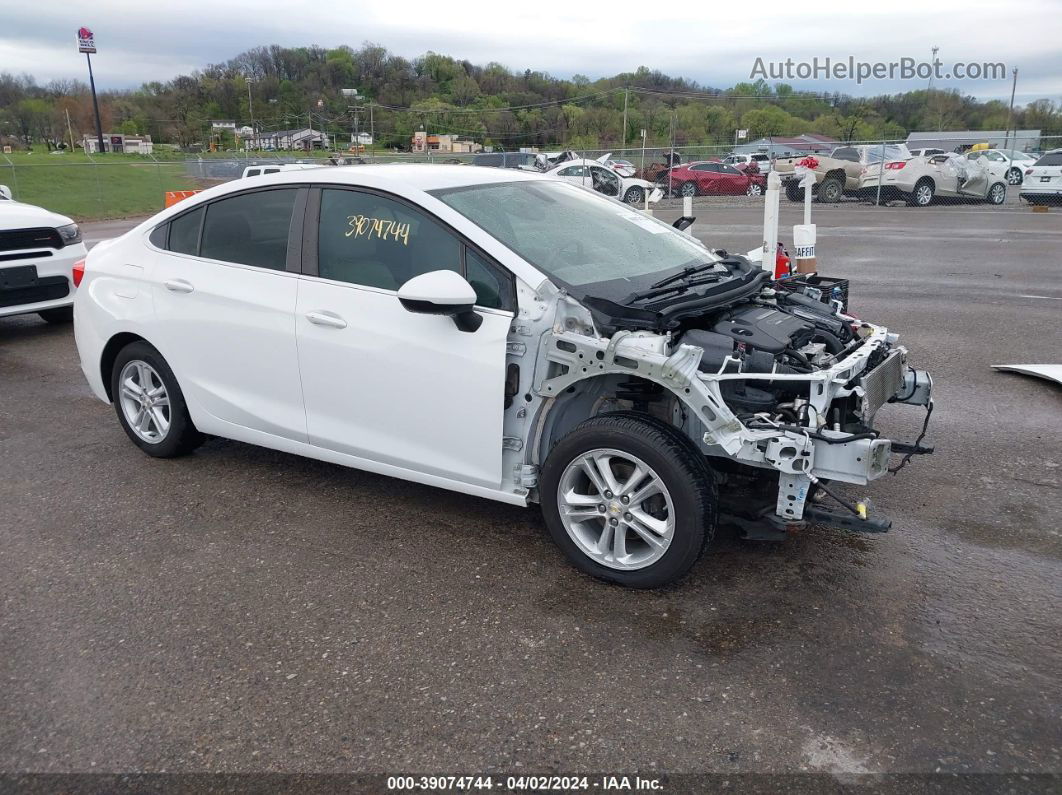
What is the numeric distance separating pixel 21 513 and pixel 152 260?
5.08ft

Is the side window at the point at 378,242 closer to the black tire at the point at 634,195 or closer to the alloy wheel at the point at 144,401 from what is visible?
the alloy wheel at the point at 144,401

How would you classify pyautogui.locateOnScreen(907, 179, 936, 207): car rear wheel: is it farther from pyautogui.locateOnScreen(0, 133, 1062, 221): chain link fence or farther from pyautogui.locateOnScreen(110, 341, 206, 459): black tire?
pyautogui.locateOnScreen(110, 341, 206, 459): black tire

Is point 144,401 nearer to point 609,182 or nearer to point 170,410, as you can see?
point 170,410

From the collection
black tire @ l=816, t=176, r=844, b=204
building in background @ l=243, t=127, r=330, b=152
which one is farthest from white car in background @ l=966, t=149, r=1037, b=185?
building in background @ l=243, t=127, r=330, b=152

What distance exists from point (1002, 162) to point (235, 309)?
88.5 ft

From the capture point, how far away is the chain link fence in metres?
24.9

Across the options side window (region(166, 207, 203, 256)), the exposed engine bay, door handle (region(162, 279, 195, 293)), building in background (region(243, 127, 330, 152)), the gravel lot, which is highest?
building in background (region(243, 127, 330, 152))

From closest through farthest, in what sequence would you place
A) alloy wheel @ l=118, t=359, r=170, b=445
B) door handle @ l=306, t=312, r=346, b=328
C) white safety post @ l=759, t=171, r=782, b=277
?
1. door handle @ l=306, t=312, r=346, b=328
2. alloy wheel @ l=118, t=359, r=170, b=445
3. white safety post @ l=759, t=171, r=782, b=277

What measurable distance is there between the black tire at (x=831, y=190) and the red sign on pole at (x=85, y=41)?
68.2 metres

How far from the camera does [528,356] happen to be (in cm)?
370

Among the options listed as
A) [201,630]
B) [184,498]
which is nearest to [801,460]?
[201,630]

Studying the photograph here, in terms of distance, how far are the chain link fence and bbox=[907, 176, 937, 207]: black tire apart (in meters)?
0.03

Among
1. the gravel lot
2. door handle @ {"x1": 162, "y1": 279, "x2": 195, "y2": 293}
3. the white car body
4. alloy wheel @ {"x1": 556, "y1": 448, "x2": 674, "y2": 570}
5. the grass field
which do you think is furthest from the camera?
the grass field

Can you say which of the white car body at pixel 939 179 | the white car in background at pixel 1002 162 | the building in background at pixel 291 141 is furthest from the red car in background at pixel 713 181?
the building in background at pixel 291 141
